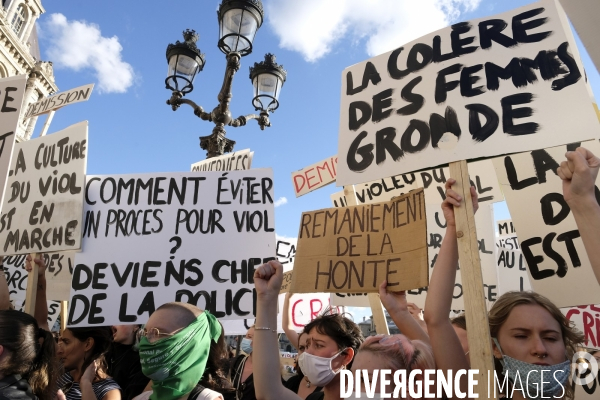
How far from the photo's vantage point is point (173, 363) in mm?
1976

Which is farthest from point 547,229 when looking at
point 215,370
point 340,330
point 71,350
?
point 71,350

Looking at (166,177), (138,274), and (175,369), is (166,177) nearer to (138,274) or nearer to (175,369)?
(138,274)

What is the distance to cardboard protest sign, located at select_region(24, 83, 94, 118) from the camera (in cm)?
419

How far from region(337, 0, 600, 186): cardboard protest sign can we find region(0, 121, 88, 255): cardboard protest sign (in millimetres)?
2192

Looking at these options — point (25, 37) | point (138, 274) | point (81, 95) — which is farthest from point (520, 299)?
point (25, 37)

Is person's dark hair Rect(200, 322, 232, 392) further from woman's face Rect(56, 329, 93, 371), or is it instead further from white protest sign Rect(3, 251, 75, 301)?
white protest sign Rect(3, 251, 75, 301)

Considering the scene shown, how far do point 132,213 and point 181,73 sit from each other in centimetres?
363

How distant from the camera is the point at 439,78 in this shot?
2477mm

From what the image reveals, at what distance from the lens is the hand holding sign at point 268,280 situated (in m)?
2.21

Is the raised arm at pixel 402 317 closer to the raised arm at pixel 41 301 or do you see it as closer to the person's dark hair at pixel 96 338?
the person's dark hair at pixel 96 338

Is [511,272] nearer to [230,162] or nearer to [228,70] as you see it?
[230,162]

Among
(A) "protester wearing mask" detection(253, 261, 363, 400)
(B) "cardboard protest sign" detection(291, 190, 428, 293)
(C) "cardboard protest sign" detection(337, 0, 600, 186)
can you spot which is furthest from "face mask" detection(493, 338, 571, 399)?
(C) "cardboard protest sign" detection(337, 0, 600, 186)

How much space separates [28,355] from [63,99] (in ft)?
10.6

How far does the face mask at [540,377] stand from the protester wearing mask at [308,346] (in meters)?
0.87
